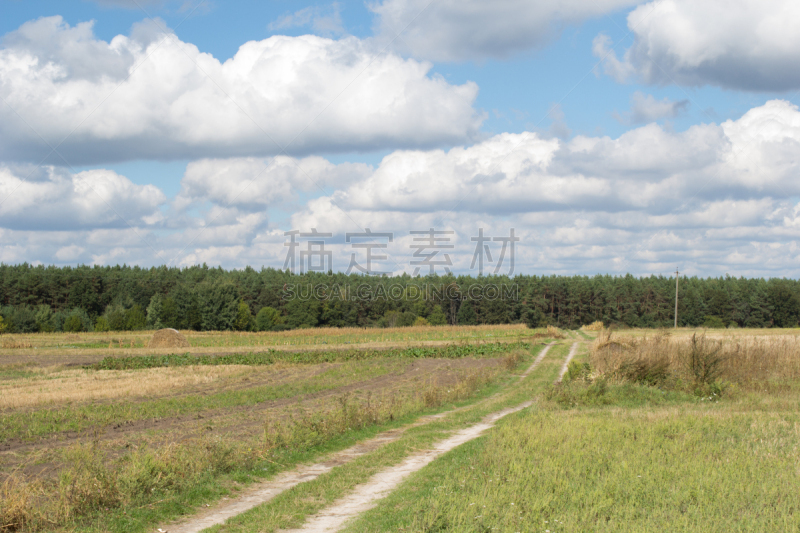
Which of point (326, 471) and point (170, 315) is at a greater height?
point (326, 471)

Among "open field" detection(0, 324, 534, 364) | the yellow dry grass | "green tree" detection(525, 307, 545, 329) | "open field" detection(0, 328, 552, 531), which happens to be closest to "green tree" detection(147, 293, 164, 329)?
"open field" detection(0, 324, 534, 364)

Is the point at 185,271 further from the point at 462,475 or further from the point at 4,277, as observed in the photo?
the point at 462,475

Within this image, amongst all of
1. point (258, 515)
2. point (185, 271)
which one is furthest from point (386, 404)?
point (185, 271)

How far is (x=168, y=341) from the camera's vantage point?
2106 inches

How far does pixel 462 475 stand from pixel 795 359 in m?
19.8

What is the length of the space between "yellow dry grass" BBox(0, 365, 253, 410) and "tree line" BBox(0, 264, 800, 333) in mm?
56962

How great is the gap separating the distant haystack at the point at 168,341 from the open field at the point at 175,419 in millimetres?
10842

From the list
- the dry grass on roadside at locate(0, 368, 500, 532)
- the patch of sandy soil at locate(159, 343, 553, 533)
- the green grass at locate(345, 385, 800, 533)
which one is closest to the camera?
the green grass at locate(345, 385, 800, 533)

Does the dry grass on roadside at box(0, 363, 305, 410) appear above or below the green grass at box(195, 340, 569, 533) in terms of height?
below

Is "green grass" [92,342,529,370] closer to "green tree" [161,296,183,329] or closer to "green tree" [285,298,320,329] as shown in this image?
"green tree" [285,298,320,329]

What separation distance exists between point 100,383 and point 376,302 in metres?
79.7

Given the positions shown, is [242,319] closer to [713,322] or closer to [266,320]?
[266,320]

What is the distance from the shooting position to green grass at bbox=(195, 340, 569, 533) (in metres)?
8.04

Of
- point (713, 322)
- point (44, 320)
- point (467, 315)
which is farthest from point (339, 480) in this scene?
point (713, 322)
